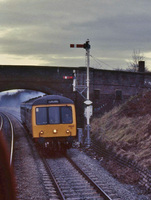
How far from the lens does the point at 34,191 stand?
8523 millimetres

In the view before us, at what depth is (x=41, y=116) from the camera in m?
14.2

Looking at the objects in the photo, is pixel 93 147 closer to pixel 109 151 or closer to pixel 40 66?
pixel 109 151

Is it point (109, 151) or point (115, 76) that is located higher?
point (115, 76)

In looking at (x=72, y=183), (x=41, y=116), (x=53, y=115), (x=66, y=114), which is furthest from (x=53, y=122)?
(x=72, y=183)

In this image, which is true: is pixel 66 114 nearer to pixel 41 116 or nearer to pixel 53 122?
pixel 53 122

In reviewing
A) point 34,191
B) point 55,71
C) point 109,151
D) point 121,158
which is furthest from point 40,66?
point 34,191

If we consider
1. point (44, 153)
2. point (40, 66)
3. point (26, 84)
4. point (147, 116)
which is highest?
point (40, 66)

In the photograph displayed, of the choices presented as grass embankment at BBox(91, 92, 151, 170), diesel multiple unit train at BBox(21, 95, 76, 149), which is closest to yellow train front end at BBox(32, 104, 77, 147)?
diesel multiple unit train at BBox(21, 95, 76, 149)

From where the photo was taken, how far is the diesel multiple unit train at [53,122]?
14008 millimetres

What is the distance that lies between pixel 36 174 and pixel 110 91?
1947 centimetres

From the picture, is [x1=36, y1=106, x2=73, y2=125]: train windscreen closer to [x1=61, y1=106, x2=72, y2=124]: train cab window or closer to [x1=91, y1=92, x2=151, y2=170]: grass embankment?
[x1=61, y1=106, x2=72, y2=124]: train cab window

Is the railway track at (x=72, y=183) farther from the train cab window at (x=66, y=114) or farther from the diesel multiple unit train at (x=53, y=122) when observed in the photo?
the train cab window at (x=66, y=114)

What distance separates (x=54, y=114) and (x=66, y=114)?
0.61 meters

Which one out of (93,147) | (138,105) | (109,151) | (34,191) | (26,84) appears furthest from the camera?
(26,84)
